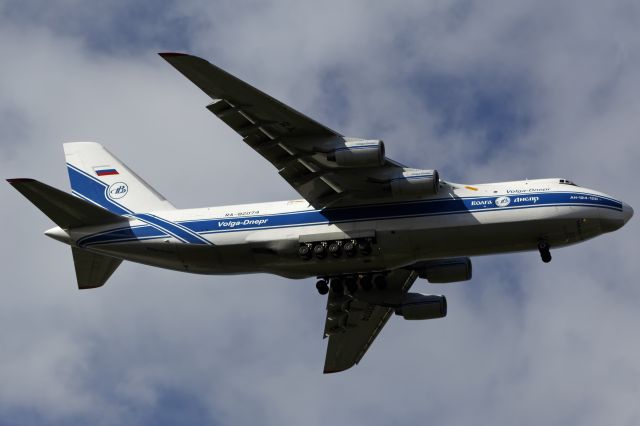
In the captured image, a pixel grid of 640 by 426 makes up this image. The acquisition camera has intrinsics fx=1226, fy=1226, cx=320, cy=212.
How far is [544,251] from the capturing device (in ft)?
86.6

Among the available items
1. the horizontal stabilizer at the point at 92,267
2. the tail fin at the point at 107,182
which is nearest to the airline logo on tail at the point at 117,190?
the tail fin at the point at 107,182

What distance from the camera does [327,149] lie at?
83.5 feet

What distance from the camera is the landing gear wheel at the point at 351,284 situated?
93.7 feet

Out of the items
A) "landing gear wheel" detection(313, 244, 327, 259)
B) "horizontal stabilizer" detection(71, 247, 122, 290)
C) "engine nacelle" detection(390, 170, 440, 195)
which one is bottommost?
"horizontal stabilizer" detection(71, 247, 122, 290)

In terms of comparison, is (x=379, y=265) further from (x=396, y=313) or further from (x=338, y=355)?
(x=338, y=355)

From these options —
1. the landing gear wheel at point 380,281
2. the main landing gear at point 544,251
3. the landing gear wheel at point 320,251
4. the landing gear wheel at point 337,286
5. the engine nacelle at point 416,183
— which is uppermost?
the engine nacelle at point 416,183

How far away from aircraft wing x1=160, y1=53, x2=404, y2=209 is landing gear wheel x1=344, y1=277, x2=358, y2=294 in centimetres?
233

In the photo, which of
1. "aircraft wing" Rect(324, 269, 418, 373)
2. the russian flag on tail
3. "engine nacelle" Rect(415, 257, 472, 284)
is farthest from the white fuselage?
"aircraft wing" Rect(324, 269, 418, 373)

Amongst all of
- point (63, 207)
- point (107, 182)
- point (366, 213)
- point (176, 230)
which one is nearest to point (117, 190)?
point (107, 182)

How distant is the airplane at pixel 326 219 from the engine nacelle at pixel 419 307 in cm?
137

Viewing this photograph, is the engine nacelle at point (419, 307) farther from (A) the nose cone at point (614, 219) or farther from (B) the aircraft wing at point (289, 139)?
(A) the nose cone at point (614, 219)

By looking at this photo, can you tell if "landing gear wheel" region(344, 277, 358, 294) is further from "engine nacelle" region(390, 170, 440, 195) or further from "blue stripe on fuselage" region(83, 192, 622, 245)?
"engine nacelle" region(390, 170, 440, 195)

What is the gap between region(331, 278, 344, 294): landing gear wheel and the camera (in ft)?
93.6

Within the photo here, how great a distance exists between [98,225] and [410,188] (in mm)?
7295
